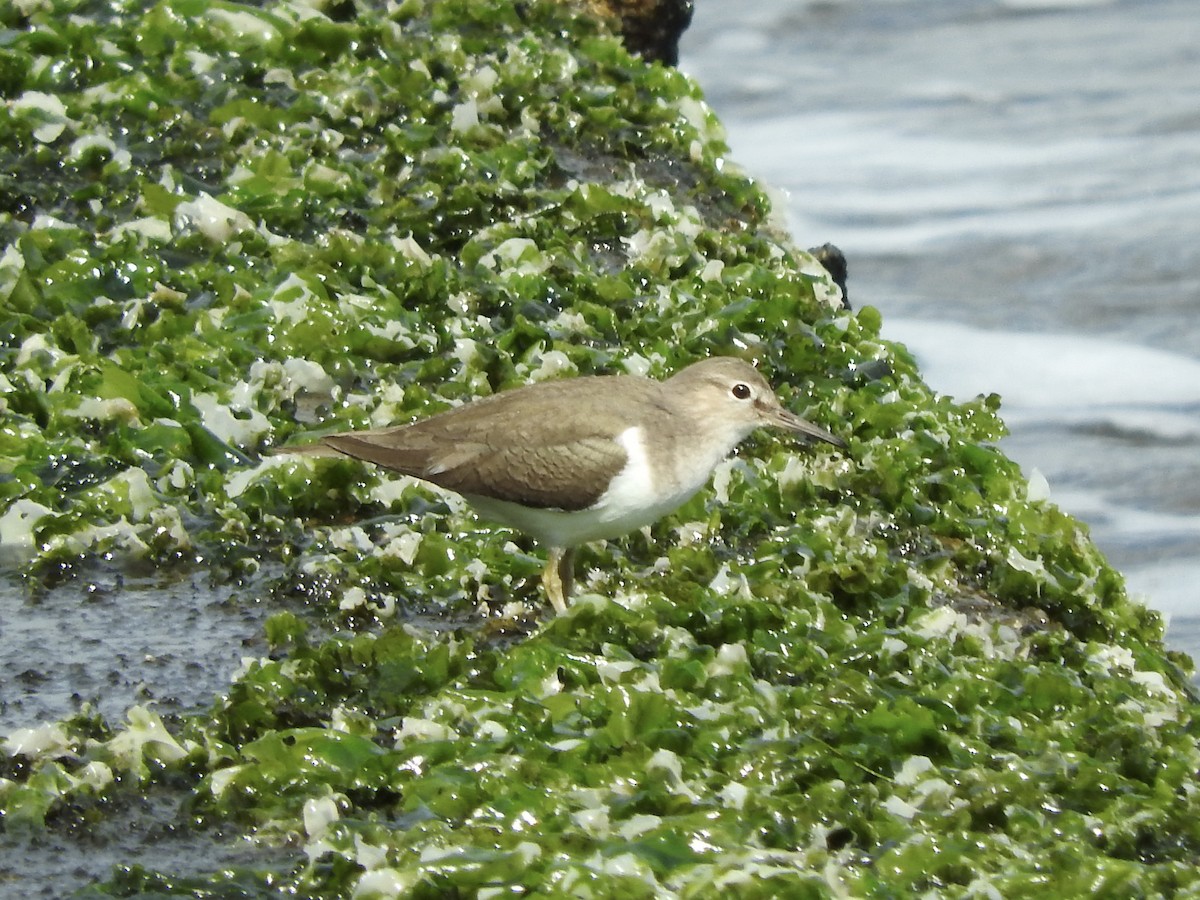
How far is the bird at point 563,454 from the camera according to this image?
5742 millimetres

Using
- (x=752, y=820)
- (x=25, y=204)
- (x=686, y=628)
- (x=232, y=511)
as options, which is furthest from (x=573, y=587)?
(x=25, y=204)

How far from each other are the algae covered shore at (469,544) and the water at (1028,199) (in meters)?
3.25

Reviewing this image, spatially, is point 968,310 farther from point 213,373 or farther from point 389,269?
point 213,373

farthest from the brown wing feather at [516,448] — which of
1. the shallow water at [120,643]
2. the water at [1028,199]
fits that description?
the water at [1028,199]

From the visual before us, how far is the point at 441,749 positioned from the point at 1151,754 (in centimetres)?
189

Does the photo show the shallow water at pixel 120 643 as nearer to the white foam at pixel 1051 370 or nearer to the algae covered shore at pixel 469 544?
the algae covered shore at pixel 469 544

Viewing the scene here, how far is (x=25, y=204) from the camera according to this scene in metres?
8.21

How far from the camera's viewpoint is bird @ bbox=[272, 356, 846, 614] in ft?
18.8

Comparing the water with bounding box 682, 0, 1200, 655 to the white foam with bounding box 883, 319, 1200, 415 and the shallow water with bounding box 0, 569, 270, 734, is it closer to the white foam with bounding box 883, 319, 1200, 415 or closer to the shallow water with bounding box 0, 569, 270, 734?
the white foam with bounding box 883, 319, 1200, 415

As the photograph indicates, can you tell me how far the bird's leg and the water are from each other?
196 inches

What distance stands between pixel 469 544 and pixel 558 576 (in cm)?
43

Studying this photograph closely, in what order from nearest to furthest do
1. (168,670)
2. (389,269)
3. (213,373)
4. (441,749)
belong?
(441,749), (168,670), (213,373), (389,269)

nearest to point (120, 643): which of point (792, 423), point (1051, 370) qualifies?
Result: point (792, 423)

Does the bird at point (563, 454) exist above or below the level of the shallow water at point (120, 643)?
above
